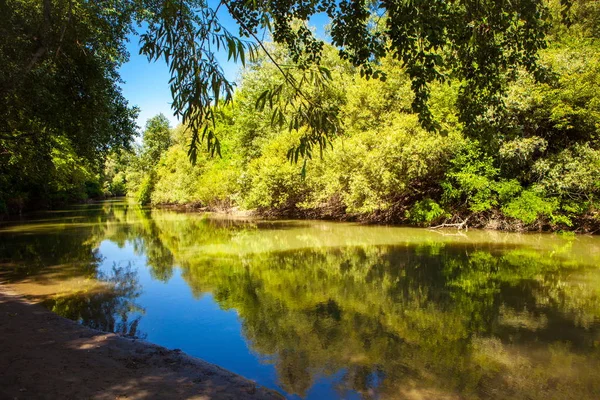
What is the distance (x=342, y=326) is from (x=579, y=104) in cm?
1803

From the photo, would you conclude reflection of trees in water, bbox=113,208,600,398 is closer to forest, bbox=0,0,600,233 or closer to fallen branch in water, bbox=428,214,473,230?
forest, bbox=0,0,600,233

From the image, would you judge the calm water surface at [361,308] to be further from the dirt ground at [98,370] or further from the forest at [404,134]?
the forest at [404,134]

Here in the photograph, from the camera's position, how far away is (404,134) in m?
21.0

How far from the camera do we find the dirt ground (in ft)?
14.8

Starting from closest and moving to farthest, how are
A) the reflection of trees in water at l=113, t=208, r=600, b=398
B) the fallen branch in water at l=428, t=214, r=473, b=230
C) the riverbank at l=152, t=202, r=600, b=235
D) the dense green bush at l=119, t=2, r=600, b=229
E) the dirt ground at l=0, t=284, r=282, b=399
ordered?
1. the dirt ground at l=0, t=284, r=282, b=399
2. the reflection of trees in water at l=113, t=208, r=600, b=398
3. the dense green bush at l=119, t=2, r=600, b=229
4. the riverbank at l=152, t=202, r=600, b=235
5. the fallen branch in water at l=428, t=214, r=473, b=230

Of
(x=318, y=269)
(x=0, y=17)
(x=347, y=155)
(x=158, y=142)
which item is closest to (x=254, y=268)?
(x=318, y=269)

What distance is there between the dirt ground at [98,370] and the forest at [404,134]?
10.3 ft

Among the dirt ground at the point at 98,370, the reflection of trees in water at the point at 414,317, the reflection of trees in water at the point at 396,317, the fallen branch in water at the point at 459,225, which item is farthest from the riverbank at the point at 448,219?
the dirt ground at the point at 98,370

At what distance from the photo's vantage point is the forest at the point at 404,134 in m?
4.82

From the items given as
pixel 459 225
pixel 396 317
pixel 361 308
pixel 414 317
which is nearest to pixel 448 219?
pixel 459 225

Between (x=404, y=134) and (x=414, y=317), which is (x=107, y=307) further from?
(x=404, y=134)

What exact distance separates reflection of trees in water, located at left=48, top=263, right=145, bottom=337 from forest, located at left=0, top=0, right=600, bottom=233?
422 centimetres

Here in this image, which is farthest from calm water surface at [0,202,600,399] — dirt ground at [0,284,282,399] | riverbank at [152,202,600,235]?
riverbank at [152,202,600,235]

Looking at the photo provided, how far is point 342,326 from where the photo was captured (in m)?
7.29
